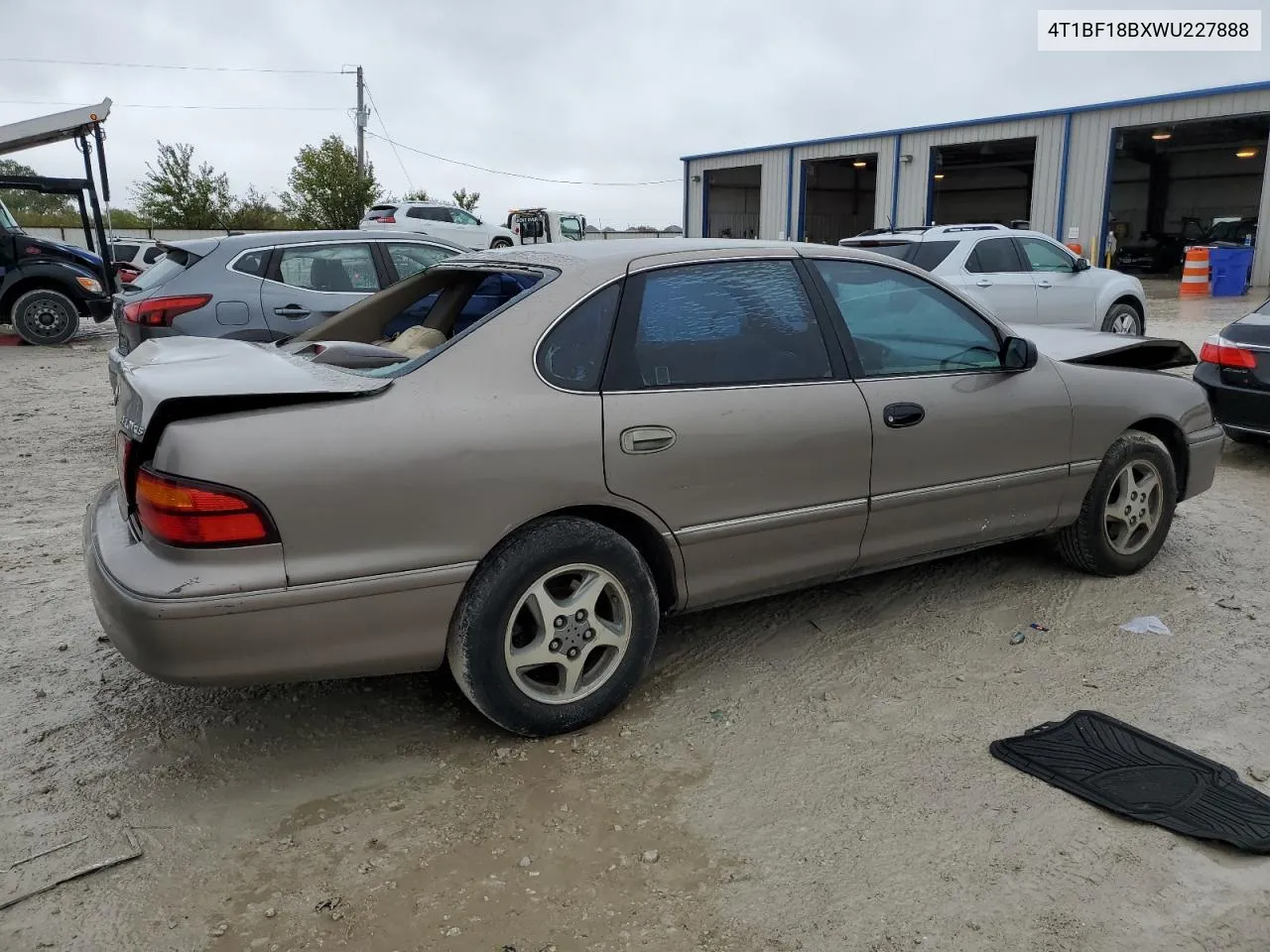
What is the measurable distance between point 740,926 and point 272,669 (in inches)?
56.5

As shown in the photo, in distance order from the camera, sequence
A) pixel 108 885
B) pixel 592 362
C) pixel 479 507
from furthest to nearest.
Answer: pixel 592 362 < pixel 479 507 < pixel 108 885

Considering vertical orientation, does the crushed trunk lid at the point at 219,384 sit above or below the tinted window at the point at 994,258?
below

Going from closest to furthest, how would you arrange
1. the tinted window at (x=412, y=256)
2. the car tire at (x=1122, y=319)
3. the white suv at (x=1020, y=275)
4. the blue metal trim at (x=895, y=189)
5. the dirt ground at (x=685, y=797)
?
1. the dirt ground at (x=685, y=797)
2. the tinted window at (x=412, y=256)
3. the white suv at (x=1020, y=275)
4. the car tire at (x=1122, y=319)
5. the blue metal trim at (x=895, y=189)

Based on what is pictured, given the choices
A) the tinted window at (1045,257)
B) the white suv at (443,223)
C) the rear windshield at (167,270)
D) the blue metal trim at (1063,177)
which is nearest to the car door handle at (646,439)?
the rear windshield at (167,270)

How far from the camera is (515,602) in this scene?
3.11m

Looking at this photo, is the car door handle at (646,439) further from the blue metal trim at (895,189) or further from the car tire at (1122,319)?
the blue metal trim at (895,189)

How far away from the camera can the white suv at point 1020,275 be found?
1090 cm

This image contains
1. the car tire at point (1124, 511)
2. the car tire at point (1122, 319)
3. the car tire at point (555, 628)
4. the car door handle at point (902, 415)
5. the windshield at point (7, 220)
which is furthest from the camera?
the windshield at point (7, 220)

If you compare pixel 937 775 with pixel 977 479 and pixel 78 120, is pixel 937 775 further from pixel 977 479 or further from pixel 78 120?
pixel 78 120

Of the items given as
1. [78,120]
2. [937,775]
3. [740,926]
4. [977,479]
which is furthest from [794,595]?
[78,120]

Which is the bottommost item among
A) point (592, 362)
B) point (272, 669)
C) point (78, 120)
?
point (272, 669)

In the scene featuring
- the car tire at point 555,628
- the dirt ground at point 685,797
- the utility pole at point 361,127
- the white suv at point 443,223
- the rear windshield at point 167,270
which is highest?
the utility pole at point 361,127

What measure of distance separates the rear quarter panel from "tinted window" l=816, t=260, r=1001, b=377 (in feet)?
3.96

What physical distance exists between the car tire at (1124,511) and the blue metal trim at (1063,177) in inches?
987
